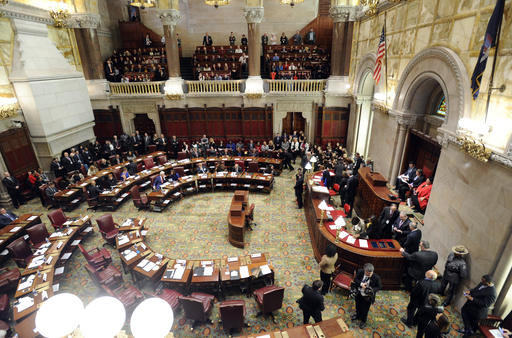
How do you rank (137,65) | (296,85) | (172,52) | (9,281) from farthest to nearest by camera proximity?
1. (137,65)
2. (296,85)
3. (172,52)
4. (9,281)

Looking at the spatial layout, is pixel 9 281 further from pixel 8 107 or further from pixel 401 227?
pixel 401 227

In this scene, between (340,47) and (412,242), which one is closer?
(412,242)

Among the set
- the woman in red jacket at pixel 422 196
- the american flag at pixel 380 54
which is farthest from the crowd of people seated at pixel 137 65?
the woman in red jacket at pixel 422 196

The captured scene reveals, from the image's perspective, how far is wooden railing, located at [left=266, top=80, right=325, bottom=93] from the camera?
55.7 feet

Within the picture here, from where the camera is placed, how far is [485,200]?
235 inches

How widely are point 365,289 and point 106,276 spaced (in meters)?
6.74

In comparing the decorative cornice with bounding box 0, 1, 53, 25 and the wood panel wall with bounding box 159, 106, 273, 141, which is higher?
the decorative cornice with bounding box 0, 1, 53, 25

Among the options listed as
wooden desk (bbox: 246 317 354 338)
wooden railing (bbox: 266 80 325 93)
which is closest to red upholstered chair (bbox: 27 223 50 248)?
wooden desk (bbox: 246 317 354 338)

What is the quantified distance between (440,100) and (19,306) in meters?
13.5

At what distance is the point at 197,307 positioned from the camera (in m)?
6.07

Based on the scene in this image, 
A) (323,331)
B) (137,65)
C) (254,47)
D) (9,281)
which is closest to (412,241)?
(323,331)

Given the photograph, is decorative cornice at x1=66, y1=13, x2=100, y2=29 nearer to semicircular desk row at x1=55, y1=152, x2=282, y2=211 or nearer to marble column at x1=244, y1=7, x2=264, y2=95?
semicircular desk row at x1=55, y1=152, x2=282, y2=211

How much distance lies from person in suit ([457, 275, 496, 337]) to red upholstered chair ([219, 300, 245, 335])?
4.81 meters

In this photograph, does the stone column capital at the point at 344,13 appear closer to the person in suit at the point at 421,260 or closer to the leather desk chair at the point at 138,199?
the person in suit at the point at 421,260
